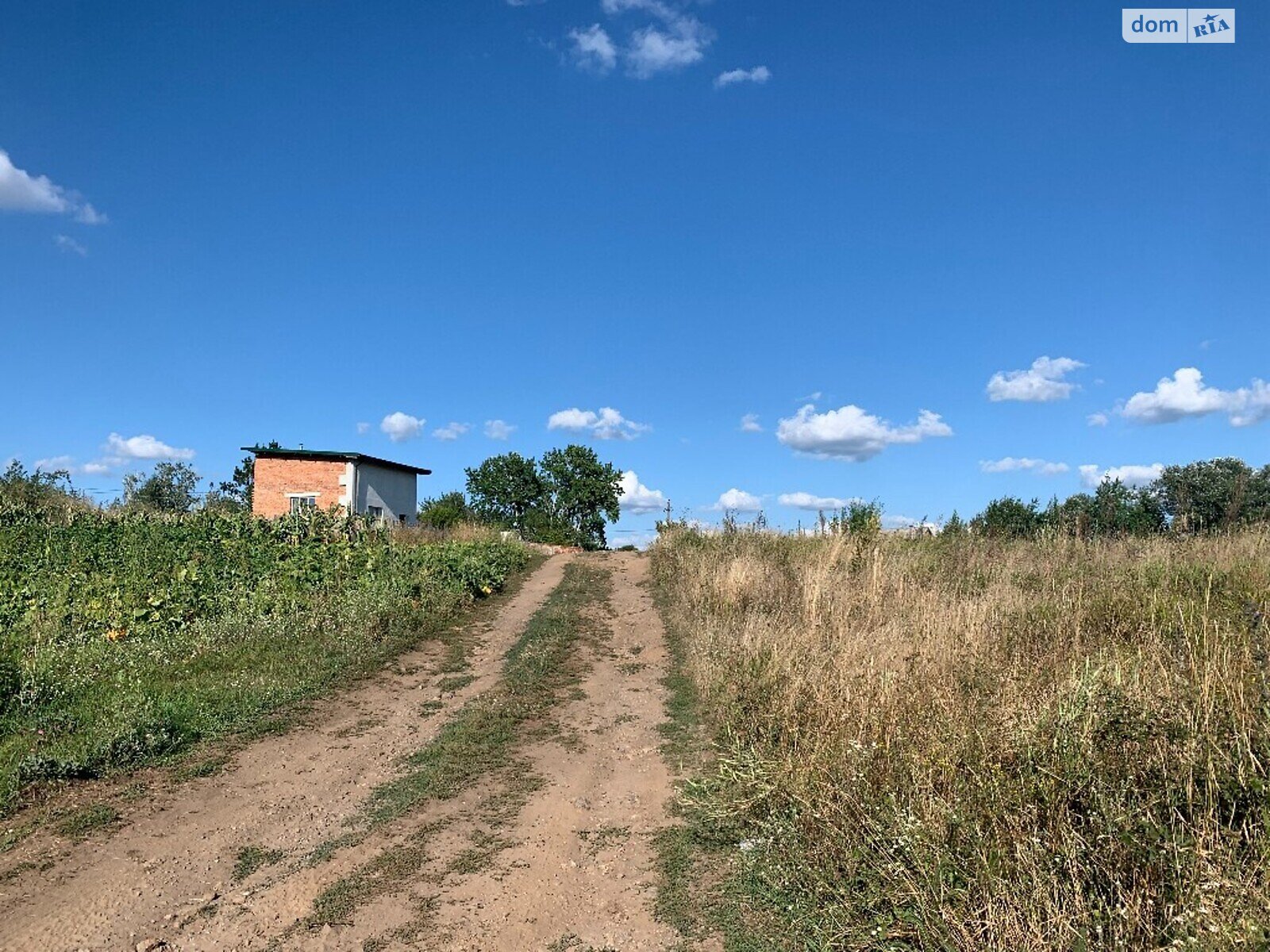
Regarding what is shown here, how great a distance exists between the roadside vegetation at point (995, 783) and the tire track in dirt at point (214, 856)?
2.23 metres

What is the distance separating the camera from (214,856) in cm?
462

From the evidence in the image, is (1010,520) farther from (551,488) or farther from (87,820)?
(551,488)

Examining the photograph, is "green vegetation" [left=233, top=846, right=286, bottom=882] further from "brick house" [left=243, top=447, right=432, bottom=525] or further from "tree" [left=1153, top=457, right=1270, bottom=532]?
"brick house" [left=243, top=447, right=432, bottom=525]

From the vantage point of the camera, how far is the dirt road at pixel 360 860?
3.76m

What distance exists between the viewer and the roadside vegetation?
2.81 meters

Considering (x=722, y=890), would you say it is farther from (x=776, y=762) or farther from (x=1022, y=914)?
(x=1022, y=914)

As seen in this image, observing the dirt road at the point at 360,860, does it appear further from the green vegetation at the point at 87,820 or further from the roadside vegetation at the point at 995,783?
the roadside vegetation at the point at 995,783

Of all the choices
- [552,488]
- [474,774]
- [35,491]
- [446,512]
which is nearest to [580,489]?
[552,488]

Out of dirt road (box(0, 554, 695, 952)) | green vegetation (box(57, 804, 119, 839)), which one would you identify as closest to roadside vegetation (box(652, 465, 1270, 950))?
dirt road (box(0, 554, 695, 952))

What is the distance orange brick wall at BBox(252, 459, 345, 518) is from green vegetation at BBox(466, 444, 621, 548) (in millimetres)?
19229

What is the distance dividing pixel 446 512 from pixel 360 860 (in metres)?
35.7

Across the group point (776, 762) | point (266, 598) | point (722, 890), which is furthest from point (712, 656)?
point (266, 598)

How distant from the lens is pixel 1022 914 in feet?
9.32

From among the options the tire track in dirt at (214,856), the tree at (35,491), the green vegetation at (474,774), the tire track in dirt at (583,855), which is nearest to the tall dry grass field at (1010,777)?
the tire track in dirt at (583,855)
